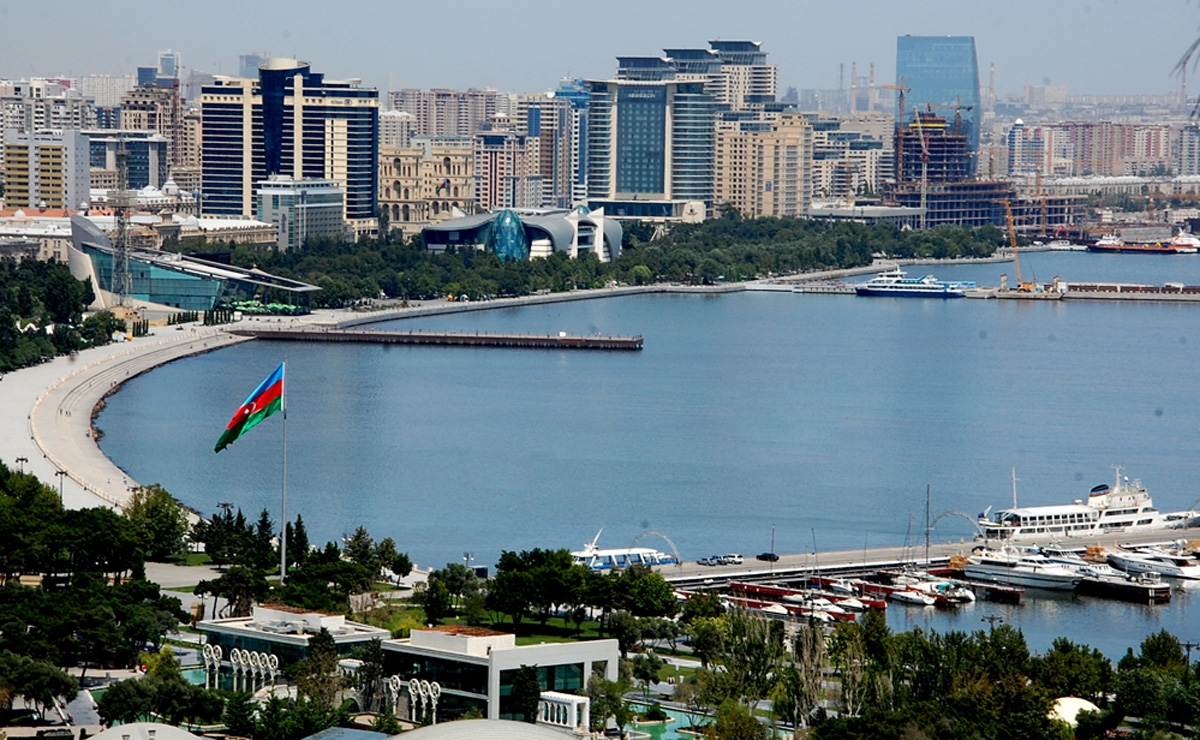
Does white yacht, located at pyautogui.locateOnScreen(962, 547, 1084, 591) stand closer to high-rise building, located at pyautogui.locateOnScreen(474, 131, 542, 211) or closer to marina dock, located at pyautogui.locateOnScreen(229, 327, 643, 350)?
marina dock, located at pyautogui.locateOnScreen(229, 327, 643, 350)

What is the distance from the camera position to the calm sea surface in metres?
17.7

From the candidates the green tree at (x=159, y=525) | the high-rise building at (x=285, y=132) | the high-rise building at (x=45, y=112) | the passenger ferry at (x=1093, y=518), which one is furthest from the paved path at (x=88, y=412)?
the high-rise building at (x=45, y=112)

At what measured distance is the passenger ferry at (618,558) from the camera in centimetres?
1580

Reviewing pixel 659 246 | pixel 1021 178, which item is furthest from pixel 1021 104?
pixel 659 246

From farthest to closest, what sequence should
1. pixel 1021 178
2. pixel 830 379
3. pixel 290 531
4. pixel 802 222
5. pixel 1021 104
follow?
1. pixel 1021 104
2. pixel 1021 178
3. pixel 802 222
4. pixel 830 379
5. pixel 290 531

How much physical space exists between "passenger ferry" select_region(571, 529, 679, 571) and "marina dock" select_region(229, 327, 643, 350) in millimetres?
15476

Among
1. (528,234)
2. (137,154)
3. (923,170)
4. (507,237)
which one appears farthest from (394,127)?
(507,237)

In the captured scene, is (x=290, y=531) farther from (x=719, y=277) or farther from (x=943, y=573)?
(x=719, y=277)

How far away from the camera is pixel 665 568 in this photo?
Answer: 1562cm

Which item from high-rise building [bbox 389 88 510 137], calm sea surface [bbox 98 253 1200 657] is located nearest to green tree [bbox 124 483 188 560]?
calm sea surface [bbox 98 253 1200 657]

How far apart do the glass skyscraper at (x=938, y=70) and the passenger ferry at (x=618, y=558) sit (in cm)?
7515

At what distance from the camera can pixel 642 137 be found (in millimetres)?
55094

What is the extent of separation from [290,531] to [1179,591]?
251 inches

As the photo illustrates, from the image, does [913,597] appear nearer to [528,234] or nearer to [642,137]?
[528,234]
